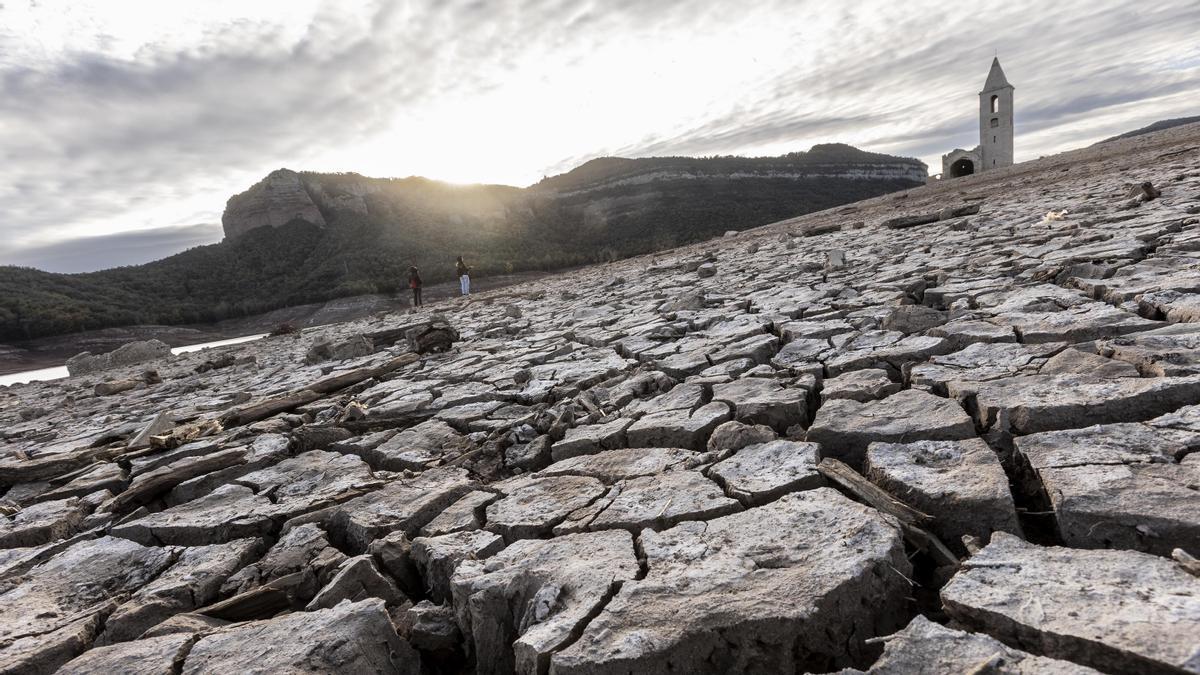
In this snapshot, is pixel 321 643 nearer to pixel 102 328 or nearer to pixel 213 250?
pixel 102 328

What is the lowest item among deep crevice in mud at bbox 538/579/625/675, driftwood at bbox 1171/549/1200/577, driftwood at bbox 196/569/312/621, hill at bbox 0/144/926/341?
driftwood at bbox 196/569/312/621

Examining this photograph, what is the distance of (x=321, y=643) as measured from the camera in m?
1.33

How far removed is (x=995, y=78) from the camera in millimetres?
34312

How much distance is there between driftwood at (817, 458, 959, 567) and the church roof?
1694 inches

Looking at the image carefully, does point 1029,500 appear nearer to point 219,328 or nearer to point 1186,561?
point 1186,561

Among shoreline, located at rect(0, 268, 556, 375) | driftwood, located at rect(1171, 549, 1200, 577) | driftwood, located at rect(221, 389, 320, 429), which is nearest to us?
driftwood, located at rect(1171, 549, 1200, 577)

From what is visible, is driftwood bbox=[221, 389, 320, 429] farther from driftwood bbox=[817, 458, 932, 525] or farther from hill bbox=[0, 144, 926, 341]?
hill bbox=[0, 144, 926, 341]

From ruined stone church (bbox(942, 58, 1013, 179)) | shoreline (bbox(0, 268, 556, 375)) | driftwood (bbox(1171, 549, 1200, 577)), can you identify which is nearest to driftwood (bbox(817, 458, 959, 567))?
driftwood (bbox(1171, 549, 1200, 577))

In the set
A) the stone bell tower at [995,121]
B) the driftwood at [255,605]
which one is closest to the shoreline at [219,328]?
the driftwood at [255,605]

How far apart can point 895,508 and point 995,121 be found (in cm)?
4223

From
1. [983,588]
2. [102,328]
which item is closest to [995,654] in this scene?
[983,588]

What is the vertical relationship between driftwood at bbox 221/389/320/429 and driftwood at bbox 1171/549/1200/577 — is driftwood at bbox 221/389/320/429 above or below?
below

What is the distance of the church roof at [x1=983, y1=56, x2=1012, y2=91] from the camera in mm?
33906

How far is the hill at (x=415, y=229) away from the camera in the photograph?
24203 millimetres
